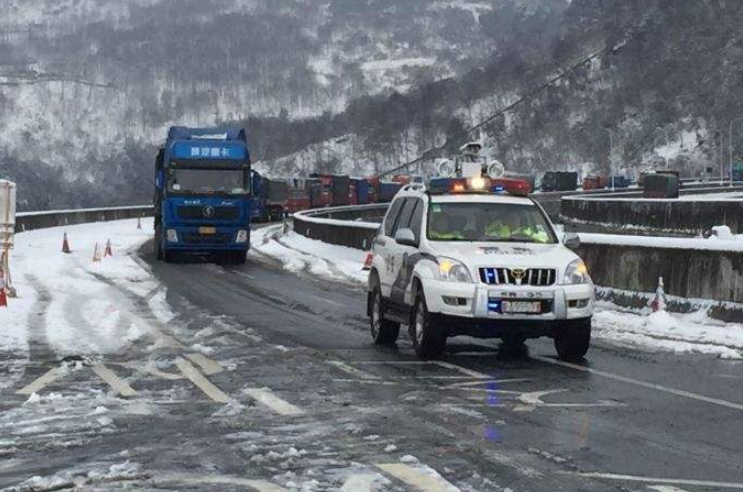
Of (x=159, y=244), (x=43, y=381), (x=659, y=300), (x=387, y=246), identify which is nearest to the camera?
(x=43, y=381)

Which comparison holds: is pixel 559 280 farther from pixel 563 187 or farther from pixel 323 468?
pixel 563 187

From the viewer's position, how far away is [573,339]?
12.3 metres

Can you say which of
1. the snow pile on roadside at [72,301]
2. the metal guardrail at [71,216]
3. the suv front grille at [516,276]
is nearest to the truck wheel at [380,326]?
the suv front grille at [516,276]

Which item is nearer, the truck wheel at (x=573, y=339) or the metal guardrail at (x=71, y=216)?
the truck wheel at (x=573, y=339)

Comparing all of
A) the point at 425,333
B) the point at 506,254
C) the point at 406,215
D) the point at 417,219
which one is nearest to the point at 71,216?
the point at 406,215

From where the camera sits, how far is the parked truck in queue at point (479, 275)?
11.7 m

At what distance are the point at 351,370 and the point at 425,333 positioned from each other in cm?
102

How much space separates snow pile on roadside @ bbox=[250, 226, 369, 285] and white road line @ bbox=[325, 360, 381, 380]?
43.8ft

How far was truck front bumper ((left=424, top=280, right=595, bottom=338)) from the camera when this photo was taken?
11.6 meters

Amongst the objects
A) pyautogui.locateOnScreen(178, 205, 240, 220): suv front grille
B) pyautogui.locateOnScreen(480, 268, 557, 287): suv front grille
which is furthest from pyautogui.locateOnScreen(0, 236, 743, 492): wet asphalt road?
pyautogui.locateOnScreen(178, 205, 240, 220): suv front grille

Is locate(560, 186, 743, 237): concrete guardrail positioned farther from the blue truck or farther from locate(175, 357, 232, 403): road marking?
locate(175, 357, 232, 403): road marking

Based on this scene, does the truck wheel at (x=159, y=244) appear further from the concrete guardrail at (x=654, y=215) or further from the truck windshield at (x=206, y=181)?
the concrete guardrail at (x=654, y=215)

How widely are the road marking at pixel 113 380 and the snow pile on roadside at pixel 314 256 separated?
1415 cm

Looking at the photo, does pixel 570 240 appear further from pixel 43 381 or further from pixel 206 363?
pixel 43 381
